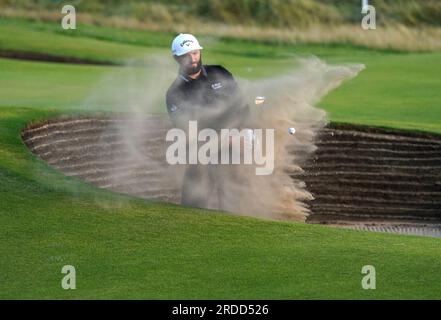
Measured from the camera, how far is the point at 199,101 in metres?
14.8

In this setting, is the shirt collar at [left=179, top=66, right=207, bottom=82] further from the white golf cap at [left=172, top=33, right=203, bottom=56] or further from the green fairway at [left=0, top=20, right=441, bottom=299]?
the green fairway at [left=0, top=20, right=441, bottom=299]

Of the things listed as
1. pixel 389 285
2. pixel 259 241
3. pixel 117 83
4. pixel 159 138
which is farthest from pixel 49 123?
pixel 389 285

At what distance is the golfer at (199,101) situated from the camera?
48.1 feet

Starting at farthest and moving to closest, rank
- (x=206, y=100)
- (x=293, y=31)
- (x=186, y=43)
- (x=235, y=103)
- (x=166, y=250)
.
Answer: (x=293, y=31) < (x=235, y=103) < (x=206, y=100) < (x=186, y=43) < (x=166, y=250)

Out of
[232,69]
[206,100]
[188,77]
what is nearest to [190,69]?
[188,77]

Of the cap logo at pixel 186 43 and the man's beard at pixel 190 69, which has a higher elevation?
the cap logo at pixel 186 43

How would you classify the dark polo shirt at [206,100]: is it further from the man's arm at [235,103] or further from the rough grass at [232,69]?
the rough grass at [232,69]

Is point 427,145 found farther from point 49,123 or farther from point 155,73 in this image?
point 49,123

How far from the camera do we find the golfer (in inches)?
577

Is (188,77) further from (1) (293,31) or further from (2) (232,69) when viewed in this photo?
(1) (293,31)

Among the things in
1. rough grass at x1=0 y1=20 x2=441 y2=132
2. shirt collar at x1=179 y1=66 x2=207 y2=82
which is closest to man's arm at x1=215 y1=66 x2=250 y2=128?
shirt collar at x1=179 y1=66 x2=207 y2=82

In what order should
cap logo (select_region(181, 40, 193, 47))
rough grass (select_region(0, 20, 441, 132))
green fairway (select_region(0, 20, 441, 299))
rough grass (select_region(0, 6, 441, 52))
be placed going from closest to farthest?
green fairway (select_region(0, 20, 441, 299)), cap logo (select_region(181, 40, 193, 47)), rough grass (select_region(0, 20, 441, 132)), rough grass (select_region(0, 6, 441, 52))

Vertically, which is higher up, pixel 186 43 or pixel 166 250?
pixel 186 43

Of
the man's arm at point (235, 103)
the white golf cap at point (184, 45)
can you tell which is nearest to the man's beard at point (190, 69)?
the white golf cap at point (184, 45)
